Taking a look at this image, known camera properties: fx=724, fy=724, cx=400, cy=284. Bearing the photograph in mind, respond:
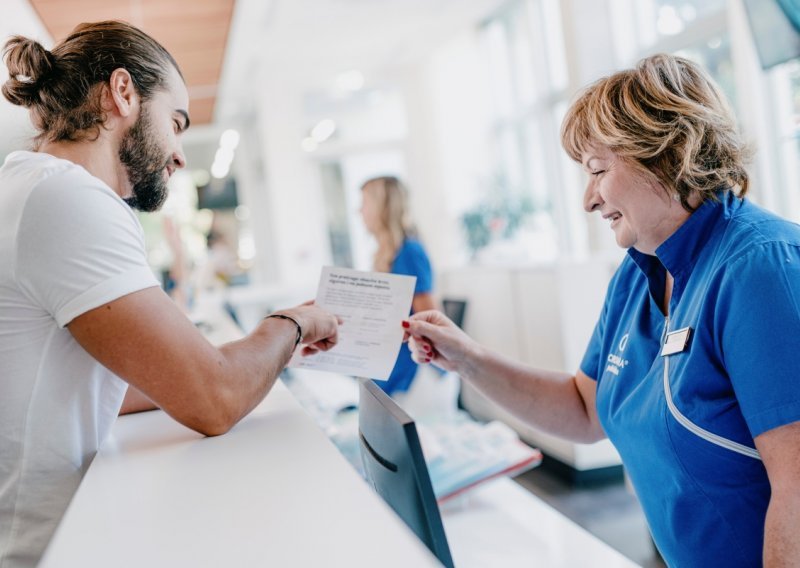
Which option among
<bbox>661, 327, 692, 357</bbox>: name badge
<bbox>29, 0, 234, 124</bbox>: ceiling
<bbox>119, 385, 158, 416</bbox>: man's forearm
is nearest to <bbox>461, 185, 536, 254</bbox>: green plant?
<bbox>29, 0, 234, 124</bbox>: ceiling

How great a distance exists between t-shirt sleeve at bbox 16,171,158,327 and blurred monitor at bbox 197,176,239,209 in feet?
38.0

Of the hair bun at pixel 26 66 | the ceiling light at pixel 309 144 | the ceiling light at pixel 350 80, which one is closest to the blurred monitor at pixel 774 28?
the hair bun at pixel 26 66

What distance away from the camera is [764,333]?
0.99 meters

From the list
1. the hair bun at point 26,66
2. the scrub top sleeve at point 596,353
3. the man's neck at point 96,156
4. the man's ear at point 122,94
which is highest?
the hair bun at point 26,66

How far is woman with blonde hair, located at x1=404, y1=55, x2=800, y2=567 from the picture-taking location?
0.99 meters

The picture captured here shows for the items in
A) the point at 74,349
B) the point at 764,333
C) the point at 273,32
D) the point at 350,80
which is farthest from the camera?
the point at 350,80

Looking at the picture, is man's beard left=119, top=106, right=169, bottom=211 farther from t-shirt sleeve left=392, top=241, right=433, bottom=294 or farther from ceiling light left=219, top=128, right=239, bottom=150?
ceiling light left=219, top=128, right=239, bottom=150

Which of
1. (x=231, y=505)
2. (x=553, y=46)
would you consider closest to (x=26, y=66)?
(x=231, y=505)

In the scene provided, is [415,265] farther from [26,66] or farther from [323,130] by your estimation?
[323,130]

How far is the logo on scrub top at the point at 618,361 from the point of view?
1346 millimetres

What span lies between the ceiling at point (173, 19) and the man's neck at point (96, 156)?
3.36m

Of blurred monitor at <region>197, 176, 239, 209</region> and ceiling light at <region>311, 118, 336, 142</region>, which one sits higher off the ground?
ceiling light at <region>311, 118, 336, 142</region>

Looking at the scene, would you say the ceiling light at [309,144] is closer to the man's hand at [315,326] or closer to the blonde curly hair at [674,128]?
the man's hand at [315,326]

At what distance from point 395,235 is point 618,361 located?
7.49ft
